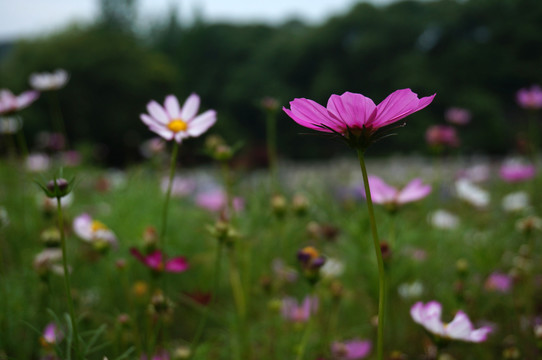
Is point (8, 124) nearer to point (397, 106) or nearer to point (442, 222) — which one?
point (397, 106)

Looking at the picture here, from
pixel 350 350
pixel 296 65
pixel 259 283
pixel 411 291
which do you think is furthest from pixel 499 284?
pixel 296 65

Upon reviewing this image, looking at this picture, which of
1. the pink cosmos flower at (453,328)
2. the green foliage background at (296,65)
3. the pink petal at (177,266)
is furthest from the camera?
the green foliage background at (296,65)

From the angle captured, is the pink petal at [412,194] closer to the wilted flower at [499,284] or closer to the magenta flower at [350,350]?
the magenta flower at [350,350]

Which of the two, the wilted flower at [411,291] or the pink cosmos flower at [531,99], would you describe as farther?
the pink cosmos flower at [531,99]

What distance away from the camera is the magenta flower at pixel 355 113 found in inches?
11.5

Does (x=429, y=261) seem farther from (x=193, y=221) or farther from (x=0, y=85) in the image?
(x=0, y=85)

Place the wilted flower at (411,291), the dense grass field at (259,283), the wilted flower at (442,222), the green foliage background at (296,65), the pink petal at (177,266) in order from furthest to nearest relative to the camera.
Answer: the green foliage background at (296,65) < the wilted flower at (442,222) < the wilted flower at (411,291) < the dense grass field at (259,283) < the pink petal at (177,266)

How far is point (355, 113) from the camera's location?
0.30 metres

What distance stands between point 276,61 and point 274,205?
11979mm

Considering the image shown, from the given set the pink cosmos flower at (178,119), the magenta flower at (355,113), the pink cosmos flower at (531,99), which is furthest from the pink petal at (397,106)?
the pink cosmos flower at (531,99)

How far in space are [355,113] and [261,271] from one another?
0.87 m

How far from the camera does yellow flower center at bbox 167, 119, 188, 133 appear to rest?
0.46 metres

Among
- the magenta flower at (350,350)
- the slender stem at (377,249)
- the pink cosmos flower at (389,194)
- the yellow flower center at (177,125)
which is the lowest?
the magenta flower at (350,350)

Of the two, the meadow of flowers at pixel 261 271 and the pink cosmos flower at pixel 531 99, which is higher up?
the pink cosmos flower at pixel 531 99
